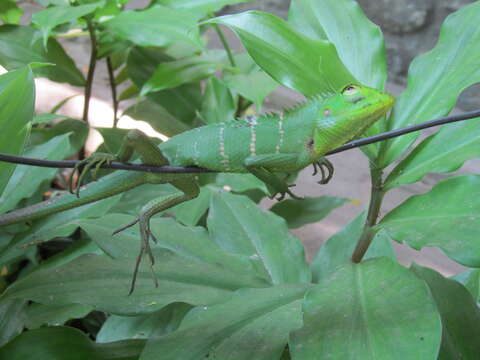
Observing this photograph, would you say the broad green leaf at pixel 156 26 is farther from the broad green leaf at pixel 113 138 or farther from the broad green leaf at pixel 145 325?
the broad green leaf at pixel 145 325

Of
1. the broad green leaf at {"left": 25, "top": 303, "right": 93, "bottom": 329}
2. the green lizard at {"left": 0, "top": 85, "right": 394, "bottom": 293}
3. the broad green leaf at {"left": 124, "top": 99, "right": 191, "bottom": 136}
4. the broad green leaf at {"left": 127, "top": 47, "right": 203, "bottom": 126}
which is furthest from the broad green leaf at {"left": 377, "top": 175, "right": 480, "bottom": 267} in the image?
the broad green leaf at {"left": 127, "top": 47, "right": 203, "bottom": 126}

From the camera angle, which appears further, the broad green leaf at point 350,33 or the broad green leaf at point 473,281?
the broad green leaf at point 473,281

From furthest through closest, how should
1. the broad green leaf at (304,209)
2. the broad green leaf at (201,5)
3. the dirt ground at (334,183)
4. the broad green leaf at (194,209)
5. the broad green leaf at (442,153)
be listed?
the dirt ground at (334,183) < the broad green leaf at (304,209) < the broad green leaf at (201,5) < the broad green leaf at (194,209) < the broad green leaf at (442,153)

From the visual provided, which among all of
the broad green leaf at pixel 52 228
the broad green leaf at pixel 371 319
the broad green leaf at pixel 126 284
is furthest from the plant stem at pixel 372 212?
the broad green leaf at pixel 52 228

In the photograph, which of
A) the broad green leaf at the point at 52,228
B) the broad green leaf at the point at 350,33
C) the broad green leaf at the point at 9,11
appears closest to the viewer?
the broad green leaf at the point at 350,33

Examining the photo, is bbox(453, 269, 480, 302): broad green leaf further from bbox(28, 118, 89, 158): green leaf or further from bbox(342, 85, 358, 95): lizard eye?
bbox(28, 118, 89, 158): green leaf

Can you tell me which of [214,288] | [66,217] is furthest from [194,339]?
[66,217]

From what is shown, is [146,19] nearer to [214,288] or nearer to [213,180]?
[213,180]
